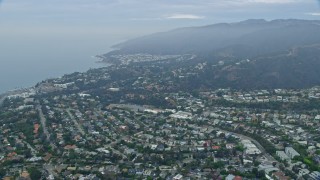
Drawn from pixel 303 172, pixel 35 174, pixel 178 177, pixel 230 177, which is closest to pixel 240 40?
pixel 303 172

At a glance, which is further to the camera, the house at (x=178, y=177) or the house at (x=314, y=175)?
the house at (x=178, y=177)

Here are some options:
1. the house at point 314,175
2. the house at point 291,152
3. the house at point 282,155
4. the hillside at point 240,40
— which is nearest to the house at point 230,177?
the house at point 314,175

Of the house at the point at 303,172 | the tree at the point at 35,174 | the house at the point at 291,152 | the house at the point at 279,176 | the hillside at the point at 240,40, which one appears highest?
the hillside at the point at 240,40

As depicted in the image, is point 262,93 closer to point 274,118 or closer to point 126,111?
point 274,118

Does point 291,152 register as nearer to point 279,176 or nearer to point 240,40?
point 279,176

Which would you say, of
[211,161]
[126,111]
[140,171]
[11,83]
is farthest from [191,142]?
[11,83]

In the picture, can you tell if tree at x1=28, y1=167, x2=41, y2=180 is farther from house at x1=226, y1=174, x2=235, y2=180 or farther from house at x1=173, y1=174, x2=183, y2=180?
house at x1=226, y1=174, x2=235, y2=180

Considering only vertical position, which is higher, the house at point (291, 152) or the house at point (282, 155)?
the house at point (291, 152)

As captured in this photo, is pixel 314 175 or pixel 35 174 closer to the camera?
pixel 314 175

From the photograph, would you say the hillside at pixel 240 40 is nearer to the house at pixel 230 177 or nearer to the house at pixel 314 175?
the house at pixel 314 175

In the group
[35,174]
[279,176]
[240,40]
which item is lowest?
[279,176]

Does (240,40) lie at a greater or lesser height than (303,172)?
greater
